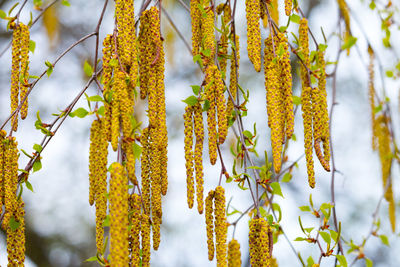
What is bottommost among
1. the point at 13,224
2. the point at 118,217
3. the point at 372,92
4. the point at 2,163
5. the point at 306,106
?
the point at 118,217

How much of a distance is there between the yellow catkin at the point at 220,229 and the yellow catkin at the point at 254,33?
279 mm

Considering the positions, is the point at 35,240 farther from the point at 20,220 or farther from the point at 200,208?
the point at 200,208

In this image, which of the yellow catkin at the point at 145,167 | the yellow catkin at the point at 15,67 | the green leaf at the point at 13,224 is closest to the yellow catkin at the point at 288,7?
the yellow catkin at the point at 145,167

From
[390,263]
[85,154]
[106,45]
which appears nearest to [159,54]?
[106,45]

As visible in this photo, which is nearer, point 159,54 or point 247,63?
point 159,54

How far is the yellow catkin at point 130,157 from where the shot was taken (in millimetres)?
794

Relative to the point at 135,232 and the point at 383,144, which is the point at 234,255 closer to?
the point at 135,232

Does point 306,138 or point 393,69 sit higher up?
point 393,69

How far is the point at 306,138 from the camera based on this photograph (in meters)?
1.10

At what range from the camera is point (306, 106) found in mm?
1157

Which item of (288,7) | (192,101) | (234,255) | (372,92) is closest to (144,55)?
(192,101)

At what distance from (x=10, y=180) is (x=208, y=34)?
1.74ft

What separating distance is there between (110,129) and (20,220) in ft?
1.24

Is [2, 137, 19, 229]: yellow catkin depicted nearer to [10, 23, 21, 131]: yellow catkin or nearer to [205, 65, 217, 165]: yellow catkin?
[10, 23, 21, 131]: yellow catkin
